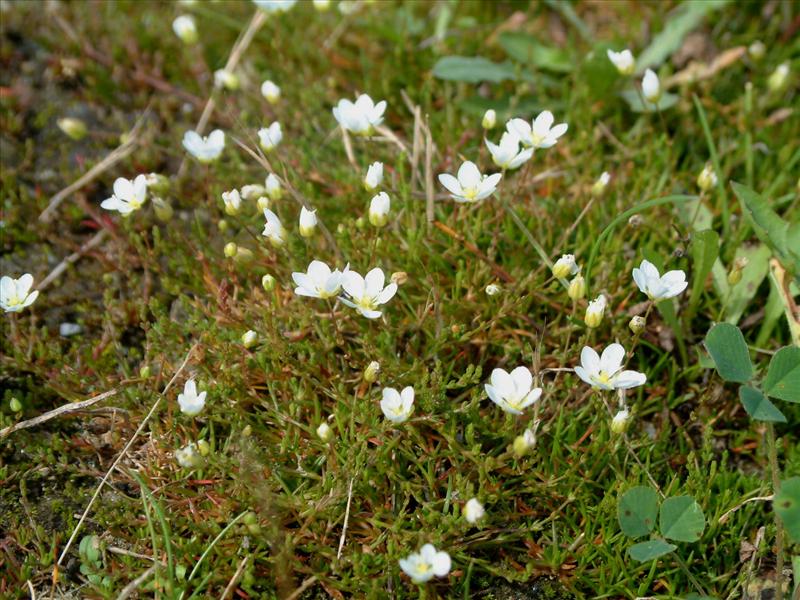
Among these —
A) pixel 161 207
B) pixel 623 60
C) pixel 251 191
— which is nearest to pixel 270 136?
pixel 251 191

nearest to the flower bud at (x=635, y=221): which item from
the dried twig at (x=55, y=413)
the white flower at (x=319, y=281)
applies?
the white flower at (x=319, y=281)

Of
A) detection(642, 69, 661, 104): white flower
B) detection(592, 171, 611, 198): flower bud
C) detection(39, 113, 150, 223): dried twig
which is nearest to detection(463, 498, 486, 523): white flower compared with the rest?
detection(592, 171, 611, 198): flower bud

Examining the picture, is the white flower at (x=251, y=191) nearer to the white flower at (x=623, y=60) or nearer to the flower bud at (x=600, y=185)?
the flower bud at (x=600, y=185)

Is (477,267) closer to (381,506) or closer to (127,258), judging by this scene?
(381,506)

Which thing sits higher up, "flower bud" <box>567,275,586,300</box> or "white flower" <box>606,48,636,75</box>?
"white flower" <box>606,48,636,75</box>

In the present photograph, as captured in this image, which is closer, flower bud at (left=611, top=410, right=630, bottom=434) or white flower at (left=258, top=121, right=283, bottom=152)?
flower bud at (left=611, top=410, right=630, bottom=434)

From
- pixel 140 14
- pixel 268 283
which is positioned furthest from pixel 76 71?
pixel 268 283

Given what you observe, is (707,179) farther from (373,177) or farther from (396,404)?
(396,404)

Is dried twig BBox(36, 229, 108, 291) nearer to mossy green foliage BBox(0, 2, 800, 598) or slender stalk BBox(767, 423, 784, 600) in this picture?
mossy green foliage BBox(0, 2, 800, 598)
